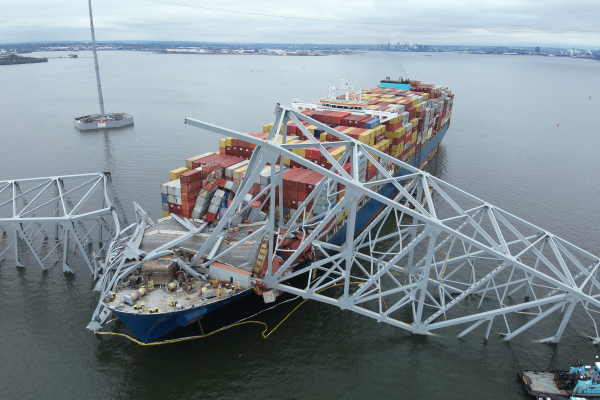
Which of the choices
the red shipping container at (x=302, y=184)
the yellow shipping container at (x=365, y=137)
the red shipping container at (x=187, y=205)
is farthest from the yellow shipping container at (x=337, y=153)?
the red shipping container at (x=187, y=205)

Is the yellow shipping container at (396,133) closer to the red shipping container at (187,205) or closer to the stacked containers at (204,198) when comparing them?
the stacked containers at (204,198)

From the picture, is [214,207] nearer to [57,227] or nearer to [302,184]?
[302,184]

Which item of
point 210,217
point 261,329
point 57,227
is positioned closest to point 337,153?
point 210,217

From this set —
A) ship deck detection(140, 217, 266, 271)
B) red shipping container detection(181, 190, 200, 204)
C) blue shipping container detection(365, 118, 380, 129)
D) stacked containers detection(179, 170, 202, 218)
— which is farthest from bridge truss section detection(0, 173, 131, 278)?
blue shipping container detection(365, 118, 380, 129)

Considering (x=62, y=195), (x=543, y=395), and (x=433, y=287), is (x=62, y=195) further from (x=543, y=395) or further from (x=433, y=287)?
(x=543, y=395)

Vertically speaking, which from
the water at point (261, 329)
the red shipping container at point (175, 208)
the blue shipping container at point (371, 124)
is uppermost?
the blue shipping container at point (371, 124)

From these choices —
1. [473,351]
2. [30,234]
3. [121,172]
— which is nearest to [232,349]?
[473,351]
